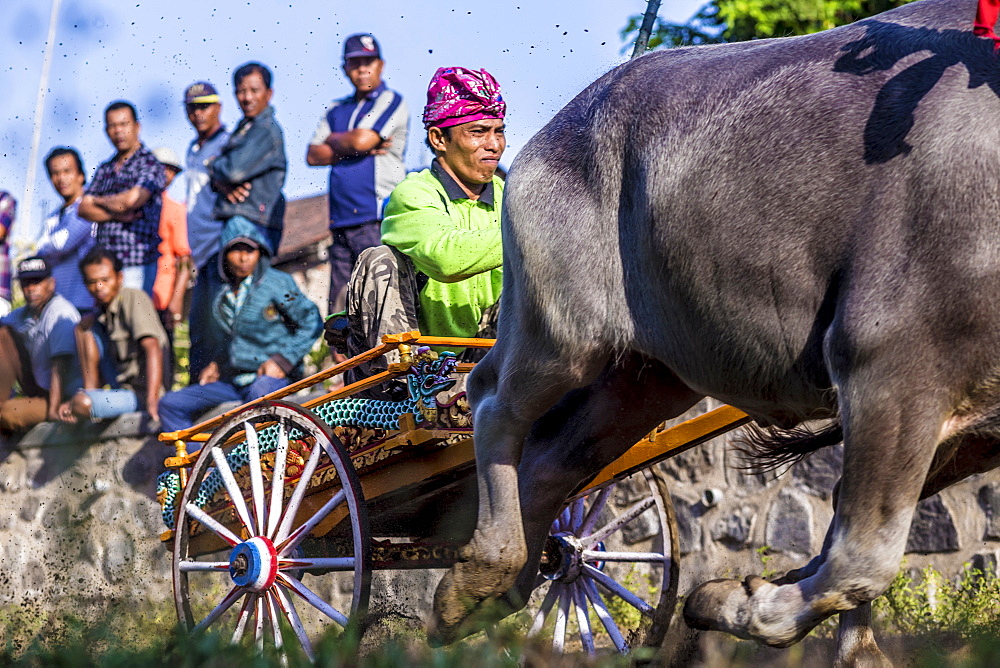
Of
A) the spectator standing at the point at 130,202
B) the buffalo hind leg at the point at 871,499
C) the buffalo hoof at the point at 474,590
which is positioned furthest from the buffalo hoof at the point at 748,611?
the spectator standing at the point at 130,202

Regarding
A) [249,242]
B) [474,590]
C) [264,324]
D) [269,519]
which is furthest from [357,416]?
[249,242]

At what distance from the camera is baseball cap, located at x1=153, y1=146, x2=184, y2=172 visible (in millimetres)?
7000

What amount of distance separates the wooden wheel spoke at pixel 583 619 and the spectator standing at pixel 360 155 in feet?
6.99

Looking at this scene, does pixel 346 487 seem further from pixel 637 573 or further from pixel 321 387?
pixel 321 387

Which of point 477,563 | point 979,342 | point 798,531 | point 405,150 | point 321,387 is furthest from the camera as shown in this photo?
point 321,387

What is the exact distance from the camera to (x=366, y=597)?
12.6 feet

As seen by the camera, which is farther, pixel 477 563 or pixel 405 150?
pixel 405 150

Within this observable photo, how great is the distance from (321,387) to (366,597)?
10.5ft

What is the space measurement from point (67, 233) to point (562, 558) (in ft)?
13.7

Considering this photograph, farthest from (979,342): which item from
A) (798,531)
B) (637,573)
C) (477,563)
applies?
(637,573)

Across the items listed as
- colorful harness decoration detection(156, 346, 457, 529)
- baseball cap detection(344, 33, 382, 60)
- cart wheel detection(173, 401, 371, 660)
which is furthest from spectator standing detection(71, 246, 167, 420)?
cart wheel detection(173, 401, 371, 660)

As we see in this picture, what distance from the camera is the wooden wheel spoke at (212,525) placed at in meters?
4.21

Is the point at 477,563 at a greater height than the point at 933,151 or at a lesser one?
lesser

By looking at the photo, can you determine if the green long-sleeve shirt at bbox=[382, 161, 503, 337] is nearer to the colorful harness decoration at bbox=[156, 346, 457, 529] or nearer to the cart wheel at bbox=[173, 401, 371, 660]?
the colorful harness decoration at bbox=[156, 346, 457, 529]
